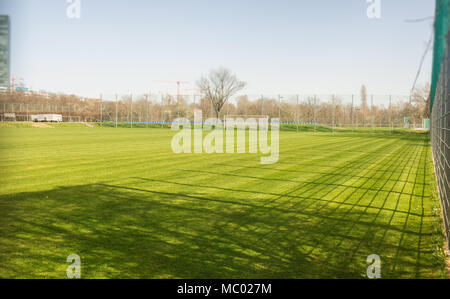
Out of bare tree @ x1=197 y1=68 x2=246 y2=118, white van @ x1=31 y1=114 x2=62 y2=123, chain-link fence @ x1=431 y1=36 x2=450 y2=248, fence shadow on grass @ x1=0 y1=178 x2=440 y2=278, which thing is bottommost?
fence shadow on grass @ x1=0 y1=178 x2=440 y2=278

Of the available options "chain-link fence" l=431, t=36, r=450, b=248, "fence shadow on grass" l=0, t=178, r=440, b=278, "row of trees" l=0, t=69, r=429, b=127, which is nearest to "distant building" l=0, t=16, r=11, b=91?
"chain-link fence" l=431, t=36, r=450, b=248

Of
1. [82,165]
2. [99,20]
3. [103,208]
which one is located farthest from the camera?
[99,20]

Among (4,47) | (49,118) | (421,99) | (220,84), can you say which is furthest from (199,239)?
(220,84)

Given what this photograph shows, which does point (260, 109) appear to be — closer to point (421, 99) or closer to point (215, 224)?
point (421, 99)

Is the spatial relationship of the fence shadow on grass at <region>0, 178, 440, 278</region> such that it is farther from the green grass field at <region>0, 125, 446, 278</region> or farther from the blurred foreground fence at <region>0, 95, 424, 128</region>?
the blurred foreground fence at <region>0, 95, 424, 128</region>

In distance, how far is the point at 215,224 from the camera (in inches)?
169

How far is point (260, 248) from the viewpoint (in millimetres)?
3506

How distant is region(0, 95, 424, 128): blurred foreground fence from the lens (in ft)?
122

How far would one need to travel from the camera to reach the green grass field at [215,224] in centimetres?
302

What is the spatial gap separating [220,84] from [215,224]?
5331 centimetres

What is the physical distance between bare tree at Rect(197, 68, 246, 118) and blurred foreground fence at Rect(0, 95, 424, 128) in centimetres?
481
